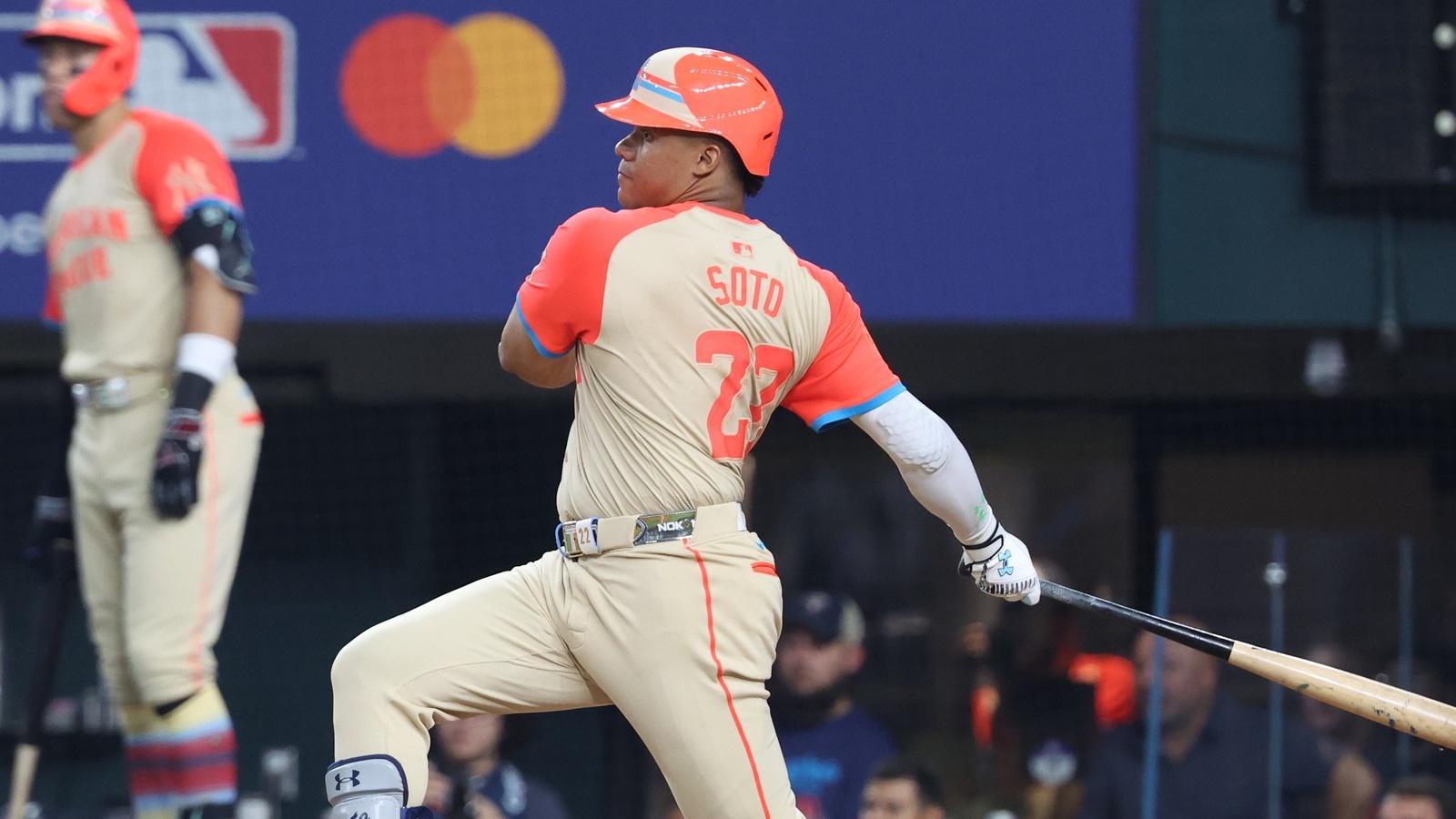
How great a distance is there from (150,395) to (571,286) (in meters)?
1.63

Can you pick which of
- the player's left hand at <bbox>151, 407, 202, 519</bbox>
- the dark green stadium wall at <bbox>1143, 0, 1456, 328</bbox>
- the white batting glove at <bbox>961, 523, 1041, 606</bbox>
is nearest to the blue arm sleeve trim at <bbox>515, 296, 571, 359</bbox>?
the white batting glove at <bbox>961, 523, 1041, 606</bbox>

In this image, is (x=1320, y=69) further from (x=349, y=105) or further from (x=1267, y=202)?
(x=349, y=105)

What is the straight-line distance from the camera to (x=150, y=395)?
14.3ft

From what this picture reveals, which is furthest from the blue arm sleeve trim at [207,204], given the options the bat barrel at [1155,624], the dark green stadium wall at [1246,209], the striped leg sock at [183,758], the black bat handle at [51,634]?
the dark green stadium wall at [1246,209]

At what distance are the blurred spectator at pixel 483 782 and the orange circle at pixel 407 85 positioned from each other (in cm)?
198

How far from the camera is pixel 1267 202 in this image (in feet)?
20.6

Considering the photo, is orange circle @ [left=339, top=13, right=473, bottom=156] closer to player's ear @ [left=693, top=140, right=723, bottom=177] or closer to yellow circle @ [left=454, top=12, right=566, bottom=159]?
yellow circle @ [left=454, top=12, right=566, bottom=159]

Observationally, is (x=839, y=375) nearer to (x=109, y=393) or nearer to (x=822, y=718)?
(x=109, y=393)

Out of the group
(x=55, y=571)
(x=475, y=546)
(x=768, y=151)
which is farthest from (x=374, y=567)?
(x=768, y=151)

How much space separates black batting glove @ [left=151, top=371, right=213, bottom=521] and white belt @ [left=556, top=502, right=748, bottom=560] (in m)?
1.30

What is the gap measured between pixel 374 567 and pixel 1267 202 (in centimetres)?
318

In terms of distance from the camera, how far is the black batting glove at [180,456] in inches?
163

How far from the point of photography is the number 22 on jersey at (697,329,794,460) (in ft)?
10.2

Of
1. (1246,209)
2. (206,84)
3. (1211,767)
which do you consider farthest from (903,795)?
(206,84)
